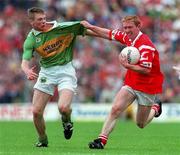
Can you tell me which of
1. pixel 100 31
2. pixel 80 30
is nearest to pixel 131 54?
pixel 100 31

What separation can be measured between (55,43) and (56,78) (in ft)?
2.10

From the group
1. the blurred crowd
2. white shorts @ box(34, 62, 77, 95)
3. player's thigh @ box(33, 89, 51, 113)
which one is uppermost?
white shorts @ box(34, 62, 77, 95)

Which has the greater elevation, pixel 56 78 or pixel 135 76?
pixel 135 76

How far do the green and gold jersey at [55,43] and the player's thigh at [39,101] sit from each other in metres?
0.52

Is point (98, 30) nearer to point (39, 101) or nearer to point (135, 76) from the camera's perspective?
point (135, 76)

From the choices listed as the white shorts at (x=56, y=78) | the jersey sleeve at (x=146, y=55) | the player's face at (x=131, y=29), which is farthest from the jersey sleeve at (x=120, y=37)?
the white shorts at (x=56, y=78)

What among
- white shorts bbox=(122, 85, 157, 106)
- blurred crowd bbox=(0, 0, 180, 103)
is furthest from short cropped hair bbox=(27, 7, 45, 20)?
blurred crowd bbox=(0, 0, 180, 103)

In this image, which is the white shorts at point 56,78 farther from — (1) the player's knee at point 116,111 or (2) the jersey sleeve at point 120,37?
(2) the jersey sleeve at point 120,37

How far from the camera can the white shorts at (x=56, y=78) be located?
1330 centimetres

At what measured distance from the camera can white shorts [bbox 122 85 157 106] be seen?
1327 centimetres

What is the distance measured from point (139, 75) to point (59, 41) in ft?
5.22

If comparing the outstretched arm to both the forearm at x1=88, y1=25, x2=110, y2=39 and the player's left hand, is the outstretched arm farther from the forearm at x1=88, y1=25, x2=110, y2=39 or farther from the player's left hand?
the player's left hand

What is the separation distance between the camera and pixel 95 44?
3027cm

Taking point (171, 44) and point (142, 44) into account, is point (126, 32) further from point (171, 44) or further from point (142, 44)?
point (171, 44)
